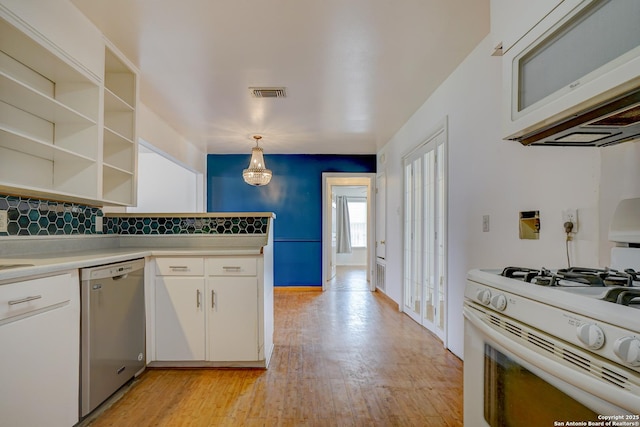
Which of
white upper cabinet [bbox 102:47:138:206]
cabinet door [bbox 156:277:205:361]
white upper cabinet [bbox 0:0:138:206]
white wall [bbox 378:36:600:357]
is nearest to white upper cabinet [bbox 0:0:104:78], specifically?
white upper cabinet [bbox 0:0:138:206]

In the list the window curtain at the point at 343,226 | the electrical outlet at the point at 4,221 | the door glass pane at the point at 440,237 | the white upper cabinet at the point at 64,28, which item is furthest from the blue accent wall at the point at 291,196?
the electrical outlet at the point at 4,221

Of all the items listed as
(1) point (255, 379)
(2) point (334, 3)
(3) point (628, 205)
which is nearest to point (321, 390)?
(1) point (255, 379)

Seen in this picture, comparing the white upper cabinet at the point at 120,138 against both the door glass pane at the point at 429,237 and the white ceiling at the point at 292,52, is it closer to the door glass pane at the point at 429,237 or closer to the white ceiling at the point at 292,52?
the white ceiling at the point at 292,52

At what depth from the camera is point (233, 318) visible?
252cm

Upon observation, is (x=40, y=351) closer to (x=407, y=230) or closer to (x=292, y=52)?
(x=292, y=52)

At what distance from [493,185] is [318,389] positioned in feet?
5.80

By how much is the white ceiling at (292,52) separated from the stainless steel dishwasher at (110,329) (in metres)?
1.57

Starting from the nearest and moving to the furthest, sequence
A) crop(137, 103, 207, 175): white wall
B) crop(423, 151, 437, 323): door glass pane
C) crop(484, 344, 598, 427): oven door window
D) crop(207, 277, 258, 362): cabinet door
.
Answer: crop(484, 344, 598, 427): oven door window → crop(207, 277, 258, 362): cabinet door → crop(423, 151, 437, 323): door glass pane → crop(137, 103, 207, 175): white wall

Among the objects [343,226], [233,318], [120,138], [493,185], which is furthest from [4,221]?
[343,226]

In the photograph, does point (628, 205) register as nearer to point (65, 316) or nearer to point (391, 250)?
point (65, 316)

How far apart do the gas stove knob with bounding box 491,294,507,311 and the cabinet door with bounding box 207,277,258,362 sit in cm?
180

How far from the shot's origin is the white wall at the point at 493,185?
1.54m

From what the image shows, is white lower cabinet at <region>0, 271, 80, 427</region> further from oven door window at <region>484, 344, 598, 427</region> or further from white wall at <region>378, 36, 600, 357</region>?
white wall at <region>378, 36, 600, 357</region>

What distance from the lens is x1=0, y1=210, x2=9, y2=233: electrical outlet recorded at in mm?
1941
